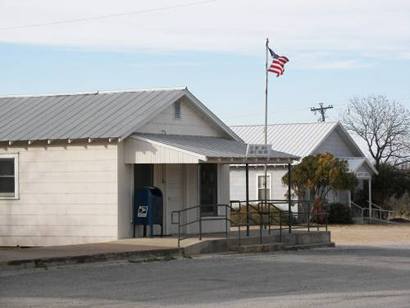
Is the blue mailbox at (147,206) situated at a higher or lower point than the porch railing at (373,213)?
higher

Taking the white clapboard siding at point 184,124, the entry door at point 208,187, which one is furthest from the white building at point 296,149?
the entry door at point 208,187

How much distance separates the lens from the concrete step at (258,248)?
23719 mm

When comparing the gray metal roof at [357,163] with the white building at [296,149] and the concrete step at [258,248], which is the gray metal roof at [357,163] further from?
the concrete step at [258,248]

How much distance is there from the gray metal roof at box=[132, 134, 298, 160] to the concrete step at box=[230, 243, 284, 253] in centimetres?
238

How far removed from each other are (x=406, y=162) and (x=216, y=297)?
52.4 metres

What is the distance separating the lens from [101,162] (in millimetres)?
24594

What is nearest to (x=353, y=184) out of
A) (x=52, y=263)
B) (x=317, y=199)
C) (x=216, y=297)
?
(x=317, y=199)

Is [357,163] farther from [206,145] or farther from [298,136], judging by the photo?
[206,145]

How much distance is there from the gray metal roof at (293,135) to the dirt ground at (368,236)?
580 cm

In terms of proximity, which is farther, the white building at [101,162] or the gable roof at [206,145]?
the white building at [101,162]

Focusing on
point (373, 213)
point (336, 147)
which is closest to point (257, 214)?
point (373, 213)

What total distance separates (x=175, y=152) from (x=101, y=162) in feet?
6.69

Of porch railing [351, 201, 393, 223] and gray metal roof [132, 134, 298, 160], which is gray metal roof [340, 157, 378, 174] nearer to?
porch railing [351, 201, 393, 223]

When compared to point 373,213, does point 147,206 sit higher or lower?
higher
